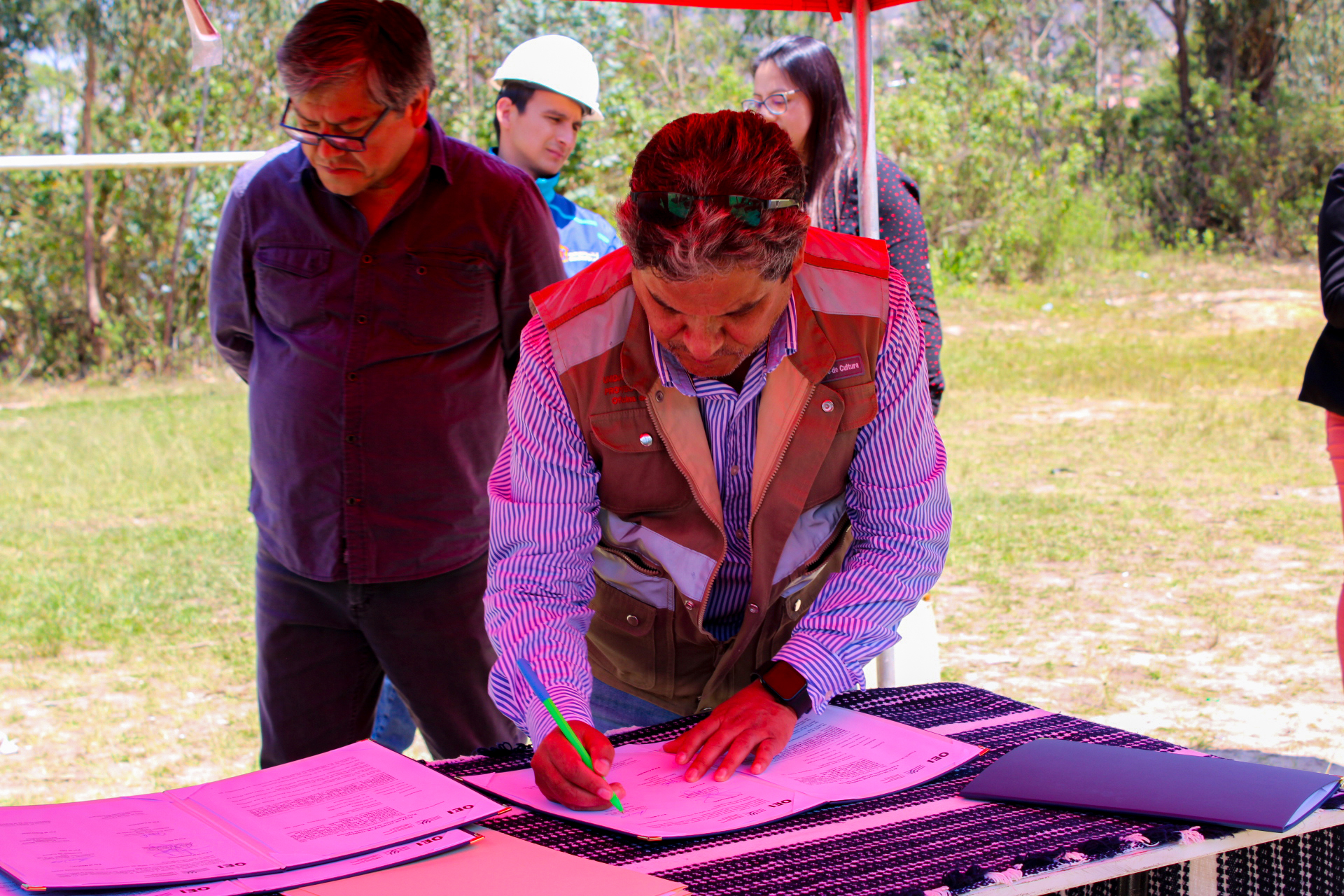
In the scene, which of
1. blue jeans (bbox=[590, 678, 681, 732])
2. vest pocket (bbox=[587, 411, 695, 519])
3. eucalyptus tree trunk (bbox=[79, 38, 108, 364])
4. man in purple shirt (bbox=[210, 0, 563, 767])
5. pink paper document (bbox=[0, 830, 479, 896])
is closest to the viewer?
pink paper document (bbox=[0, 830, 479, 896])

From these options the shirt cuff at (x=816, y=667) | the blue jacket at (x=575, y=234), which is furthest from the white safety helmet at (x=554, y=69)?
the shirt cuff at (x=816, y=667)

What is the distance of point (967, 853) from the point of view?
1209mm

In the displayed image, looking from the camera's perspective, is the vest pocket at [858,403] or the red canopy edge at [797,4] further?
the red canopy edge at [797,4]

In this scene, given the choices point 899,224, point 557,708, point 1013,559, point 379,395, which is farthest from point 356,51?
point 1013,559

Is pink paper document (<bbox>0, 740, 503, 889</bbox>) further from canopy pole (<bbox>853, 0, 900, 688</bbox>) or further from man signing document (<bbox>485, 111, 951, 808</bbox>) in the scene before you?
canopy pole (<bbox>853, 0, 900, 688</bbox>)

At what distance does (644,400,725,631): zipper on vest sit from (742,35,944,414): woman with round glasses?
1.43 meters

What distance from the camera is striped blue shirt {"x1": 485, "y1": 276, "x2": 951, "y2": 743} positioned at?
154 cm

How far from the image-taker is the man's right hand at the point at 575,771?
4.37 feet

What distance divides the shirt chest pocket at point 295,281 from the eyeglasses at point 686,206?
0.99 metres

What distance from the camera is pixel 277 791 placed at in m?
1.36

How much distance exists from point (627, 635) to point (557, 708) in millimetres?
299

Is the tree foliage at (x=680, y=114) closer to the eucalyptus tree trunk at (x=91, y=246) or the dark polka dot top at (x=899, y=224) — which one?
the eucalyptus tree trunk at (x=91, y=246)

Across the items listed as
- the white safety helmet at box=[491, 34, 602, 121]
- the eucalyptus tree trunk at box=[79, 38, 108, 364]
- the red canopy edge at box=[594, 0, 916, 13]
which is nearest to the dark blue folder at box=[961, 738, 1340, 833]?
the red canopy edge at box=[594, 0, 916, 13]

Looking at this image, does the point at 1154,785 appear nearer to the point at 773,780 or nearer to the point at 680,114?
the point at 773,780
